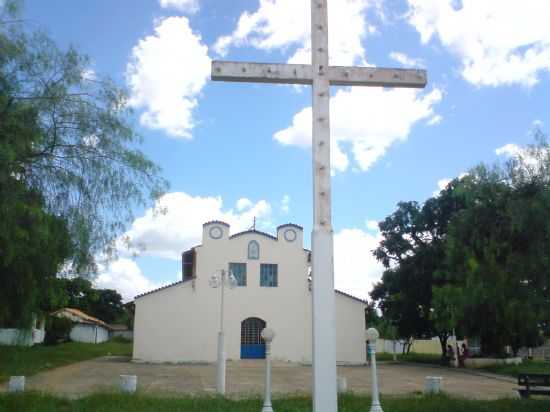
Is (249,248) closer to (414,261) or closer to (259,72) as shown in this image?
(414,261)

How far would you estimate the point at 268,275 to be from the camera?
33.6 m

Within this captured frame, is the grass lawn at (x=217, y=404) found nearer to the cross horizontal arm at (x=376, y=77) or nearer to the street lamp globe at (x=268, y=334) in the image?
the street lamp globe at (x=268, y=334)

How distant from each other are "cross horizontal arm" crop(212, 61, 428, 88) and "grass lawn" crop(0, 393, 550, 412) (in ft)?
22.4

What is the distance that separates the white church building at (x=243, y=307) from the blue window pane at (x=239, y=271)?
0.06 meters

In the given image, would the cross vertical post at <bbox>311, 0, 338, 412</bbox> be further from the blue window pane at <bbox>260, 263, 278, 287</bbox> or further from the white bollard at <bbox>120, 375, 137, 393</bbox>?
the blue window pane at <bbox>260, 263, 278, 287</bbox>

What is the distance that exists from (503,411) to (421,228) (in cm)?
2219

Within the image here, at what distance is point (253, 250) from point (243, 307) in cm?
326

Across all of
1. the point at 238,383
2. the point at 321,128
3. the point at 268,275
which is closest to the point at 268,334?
the point at 321,128

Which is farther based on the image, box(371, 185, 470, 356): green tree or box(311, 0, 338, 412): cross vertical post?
box(371, 185, 470, 356): green tree

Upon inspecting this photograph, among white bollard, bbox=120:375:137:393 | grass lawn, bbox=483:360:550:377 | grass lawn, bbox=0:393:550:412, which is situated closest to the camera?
grass lawn, bbox=0:393:550:412

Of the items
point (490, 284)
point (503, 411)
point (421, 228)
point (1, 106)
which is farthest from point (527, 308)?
point (421, 228)

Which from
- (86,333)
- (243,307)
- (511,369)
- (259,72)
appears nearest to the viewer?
(259,72)

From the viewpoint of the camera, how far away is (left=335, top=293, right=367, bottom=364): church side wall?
32812 millimetres

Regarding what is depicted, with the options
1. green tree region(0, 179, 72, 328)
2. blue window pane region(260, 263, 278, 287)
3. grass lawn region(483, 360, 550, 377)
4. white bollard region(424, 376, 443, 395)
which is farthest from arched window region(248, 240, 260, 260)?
green tree region(0, 179, 72, 328)
